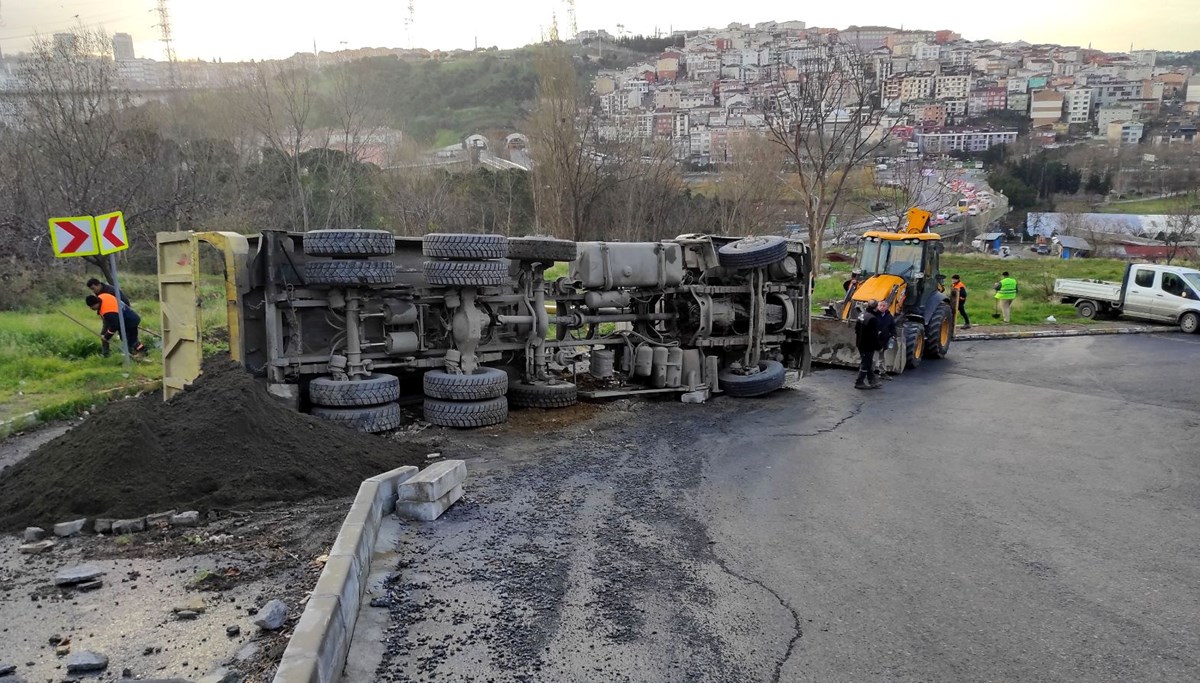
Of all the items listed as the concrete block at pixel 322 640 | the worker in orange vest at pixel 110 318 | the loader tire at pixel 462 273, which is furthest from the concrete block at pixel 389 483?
the worker in orange vest at pixel 110 318

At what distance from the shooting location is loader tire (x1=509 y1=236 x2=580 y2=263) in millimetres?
9969

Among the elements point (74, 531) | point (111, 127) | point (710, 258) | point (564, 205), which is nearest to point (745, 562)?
point (74, 531)

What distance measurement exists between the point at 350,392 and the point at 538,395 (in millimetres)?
2519

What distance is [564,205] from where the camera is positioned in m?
27.8

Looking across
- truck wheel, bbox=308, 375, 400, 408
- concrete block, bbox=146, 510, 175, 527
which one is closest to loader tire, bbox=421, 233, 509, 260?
truck wheel, bbox=308, 375, 400, 408

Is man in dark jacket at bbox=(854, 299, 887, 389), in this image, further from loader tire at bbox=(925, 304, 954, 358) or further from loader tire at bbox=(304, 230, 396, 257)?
loader tire at bbox=(304, 230, 396, 257)

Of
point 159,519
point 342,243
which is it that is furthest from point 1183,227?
point 159,519

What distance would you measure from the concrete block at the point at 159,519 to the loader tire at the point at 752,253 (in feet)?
27.3

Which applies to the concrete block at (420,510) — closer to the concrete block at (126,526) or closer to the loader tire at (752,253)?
the concrete block at (126,526)

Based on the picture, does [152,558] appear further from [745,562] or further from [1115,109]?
[1115,109]

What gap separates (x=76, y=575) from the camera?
4734 mm

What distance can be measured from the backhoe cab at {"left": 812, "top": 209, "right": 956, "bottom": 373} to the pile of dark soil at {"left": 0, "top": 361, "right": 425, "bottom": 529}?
419 inches

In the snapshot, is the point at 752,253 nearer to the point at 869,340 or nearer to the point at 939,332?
the point at 869,340

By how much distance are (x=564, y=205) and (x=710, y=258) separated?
16.4 m
